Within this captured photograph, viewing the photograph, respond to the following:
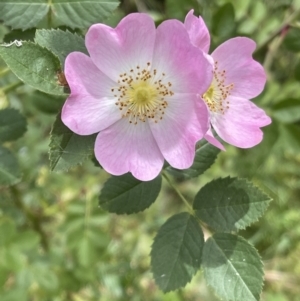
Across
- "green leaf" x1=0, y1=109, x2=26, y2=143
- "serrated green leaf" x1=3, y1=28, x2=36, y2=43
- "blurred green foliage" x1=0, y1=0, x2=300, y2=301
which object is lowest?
"blurred green foliage" x1=0, y1=0, x2=300, y2=301

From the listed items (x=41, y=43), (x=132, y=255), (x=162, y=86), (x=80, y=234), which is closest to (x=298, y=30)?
(x=162, y=86)

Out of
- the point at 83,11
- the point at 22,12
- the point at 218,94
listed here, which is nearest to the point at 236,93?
the point at 218,94

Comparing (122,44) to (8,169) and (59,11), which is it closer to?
(59,11)

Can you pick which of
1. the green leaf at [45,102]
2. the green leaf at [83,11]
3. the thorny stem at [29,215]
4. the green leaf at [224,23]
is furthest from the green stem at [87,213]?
the green leaf at [83,11]

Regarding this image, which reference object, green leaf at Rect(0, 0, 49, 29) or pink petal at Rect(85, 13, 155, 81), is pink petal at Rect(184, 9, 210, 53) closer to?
pink petal at Rect(85, 13, 155, 81)

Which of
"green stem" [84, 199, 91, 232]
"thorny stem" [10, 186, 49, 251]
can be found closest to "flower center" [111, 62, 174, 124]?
"thorny stem" [10, 186, 49, 251]

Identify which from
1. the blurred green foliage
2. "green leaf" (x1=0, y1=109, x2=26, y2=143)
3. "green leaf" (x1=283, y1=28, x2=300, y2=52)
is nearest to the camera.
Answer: "green leaf" (x1=0, y1=109, x2=26, y2=143)
